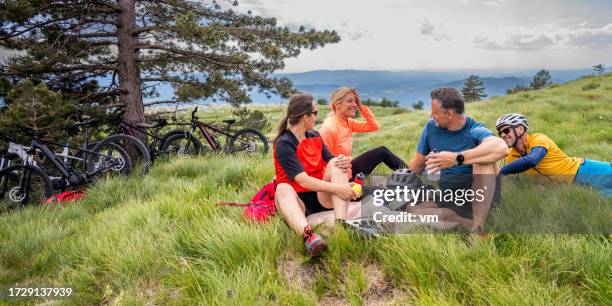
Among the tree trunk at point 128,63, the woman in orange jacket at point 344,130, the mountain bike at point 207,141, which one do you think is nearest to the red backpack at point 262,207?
the woman in orange jacket at point 344,130

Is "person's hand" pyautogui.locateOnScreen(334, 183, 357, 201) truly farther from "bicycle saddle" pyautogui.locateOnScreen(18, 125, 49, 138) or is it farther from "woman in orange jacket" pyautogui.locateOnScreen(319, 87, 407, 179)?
"bicycle saddle" pyautogui.locateOnScreen(18, 125, 49, 138)

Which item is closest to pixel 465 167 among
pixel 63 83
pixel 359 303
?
pixel 359 303

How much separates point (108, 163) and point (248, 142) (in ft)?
11.8

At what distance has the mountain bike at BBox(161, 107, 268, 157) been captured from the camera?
933 centimetres

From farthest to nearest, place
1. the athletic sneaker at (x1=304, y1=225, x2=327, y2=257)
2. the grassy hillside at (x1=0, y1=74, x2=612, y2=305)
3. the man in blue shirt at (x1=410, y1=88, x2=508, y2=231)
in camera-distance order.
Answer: the man in blue shirt at (x1=410, y1=88, x2=508, y2=231) → the athletic sneaker at (x1=304, y1=225, x2=327, y2=257) → the grassy hillside at (x1=0, y1=74, x2=612, y2=305)

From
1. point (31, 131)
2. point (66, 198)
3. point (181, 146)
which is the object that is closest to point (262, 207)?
point (66, 198)

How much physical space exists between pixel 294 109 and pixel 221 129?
671 cm

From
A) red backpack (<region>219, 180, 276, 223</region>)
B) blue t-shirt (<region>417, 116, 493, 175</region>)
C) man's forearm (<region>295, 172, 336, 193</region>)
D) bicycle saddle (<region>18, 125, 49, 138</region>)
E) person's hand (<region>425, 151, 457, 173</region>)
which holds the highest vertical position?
bicycle saddle (<region>18, 125, 49, 138</region>)

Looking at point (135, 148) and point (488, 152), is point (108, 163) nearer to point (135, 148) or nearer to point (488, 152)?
point (135, 148)

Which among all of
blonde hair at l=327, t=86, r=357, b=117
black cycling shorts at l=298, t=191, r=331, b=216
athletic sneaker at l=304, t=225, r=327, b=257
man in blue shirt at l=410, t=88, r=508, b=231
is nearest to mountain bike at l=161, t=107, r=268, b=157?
blonde hair at l=327, t=86, r=357, b=117

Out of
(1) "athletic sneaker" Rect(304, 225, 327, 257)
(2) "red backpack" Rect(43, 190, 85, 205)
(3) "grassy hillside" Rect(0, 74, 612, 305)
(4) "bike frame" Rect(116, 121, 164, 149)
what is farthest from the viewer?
(4) "bike frame" Rect(116, 121, 164, 149)

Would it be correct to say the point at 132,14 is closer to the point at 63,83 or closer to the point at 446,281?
the point at 63,83

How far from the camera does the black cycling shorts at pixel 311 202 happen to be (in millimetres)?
4203

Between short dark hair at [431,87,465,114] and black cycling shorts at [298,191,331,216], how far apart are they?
1734mm
